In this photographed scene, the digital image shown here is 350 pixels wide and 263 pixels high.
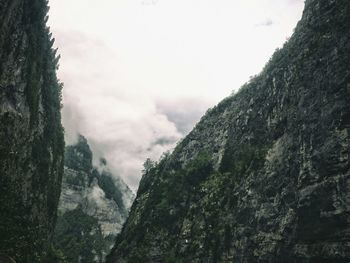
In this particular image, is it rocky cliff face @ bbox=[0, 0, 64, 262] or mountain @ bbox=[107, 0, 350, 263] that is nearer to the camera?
mountain @ bbox=[107, 0, 350, 263]

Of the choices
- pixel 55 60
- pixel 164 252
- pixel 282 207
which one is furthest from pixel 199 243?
pixel 55 60

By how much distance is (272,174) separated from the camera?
60.9m

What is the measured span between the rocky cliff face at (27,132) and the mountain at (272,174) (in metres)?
22.4

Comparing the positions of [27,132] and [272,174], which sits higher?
[27,132]

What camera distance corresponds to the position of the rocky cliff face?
179ft

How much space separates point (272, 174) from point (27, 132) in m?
42.1

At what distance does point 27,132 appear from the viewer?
73.1 meters

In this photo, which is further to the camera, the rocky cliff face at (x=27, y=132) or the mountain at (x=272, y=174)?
the rocky cliff face at (x=27, y=132)

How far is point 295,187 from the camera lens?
53000 millimetres

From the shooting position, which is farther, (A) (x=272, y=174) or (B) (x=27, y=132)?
(B) (x=27, y=132)

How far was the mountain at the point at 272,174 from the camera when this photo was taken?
47.0 m

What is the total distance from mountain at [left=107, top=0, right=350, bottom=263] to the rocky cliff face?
22.4 meters

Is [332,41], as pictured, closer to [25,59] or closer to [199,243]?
[199,243]

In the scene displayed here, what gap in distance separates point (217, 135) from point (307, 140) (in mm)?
45056
